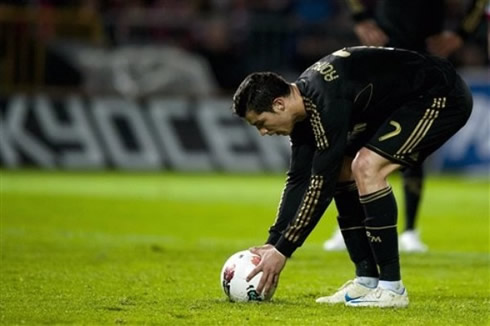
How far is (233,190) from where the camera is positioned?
17828mm

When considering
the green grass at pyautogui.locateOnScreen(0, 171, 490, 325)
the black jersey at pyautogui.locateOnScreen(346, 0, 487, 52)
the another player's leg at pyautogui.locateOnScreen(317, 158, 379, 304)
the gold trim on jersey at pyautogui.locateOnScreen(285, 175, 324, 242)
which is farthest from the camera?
the black jersey at pyautogui.locateOnScreen(346, 0, 487, 52)

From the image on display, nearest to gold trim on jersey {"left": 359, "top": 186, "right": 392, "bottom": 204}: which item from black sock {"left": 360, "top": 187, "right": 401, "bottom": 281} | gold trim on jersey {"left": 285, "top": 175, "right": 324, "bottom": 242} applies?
black sock {"left": 360, "top": 187, "right": 401, "bottom": 281}

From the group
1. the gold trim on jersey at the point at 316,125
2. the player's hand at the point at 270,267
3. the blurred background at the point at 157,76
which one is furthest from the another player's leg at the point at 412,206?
the blurred background at the point at 157,76

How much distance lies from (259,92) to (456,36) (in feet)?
15.9

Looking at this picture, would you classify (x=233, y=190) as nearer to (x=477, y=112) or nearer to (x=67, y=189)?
(x=67, y=189)

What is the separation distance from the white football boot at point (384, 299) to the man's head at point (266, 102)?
1.09 metres

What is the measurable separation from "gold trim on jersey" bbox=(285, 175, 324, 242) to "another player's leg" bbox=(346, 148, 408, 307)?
34 cm

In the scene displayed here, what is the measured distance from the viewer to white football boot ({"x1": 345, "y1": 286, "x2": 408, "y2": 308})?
23.5ft

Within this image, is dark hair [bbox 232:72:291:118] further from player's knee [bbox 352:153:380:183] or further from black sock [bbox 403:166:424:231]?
black sock [bbox 403:166:424:231]

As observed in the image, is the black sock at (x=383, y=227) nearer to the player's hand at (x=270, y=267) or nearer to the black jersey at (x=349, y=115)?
the black jersey at (x=349, y=115)

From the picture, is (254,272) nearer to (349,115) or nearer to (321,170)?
(321,170)

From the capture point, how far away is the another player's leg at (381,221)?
7.17 meters

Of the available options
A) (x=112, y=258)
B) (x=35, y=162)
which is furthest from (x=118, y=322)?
(x=35, y=162)

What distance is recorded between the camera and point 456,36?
11.3m
